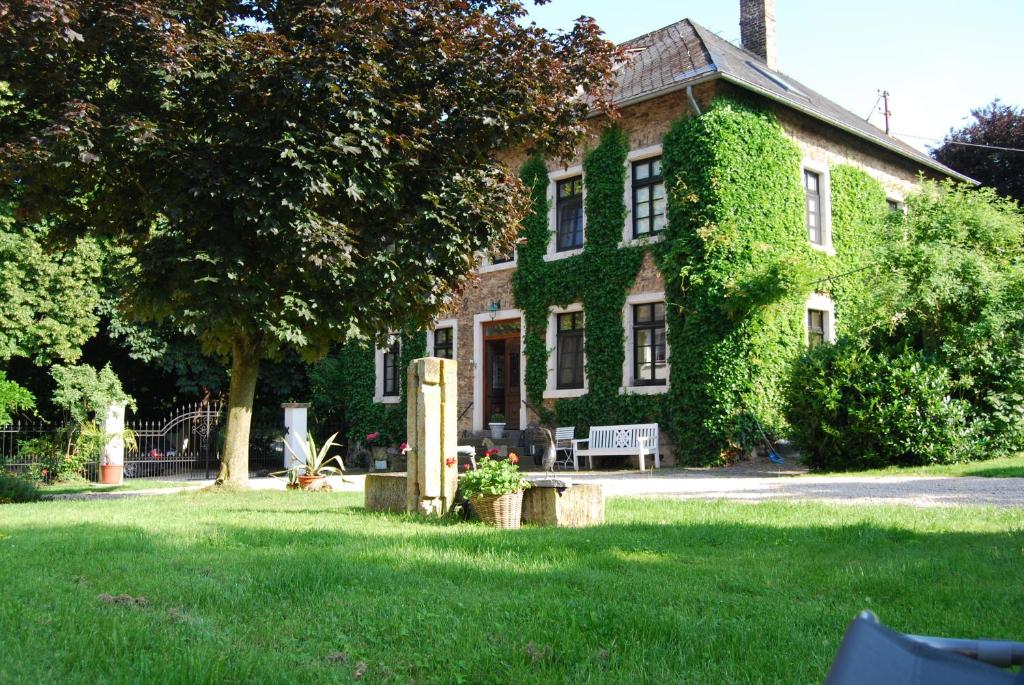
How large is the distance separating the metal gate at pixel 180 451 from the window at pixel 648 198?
35.2ft

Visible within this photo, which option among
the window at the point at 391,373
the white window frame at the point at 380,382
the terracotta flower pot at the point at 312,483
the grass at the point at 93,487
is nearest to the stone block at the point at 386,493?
the terracotta flower pot at the point at 312,483

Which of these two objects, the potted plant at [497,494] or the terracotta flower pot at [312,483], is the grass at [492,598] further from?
the terracotta flower pot at [312,483]

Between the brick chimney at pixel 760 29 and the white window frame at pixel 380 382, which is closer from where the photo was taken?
the brick chimney at pixel 760 29

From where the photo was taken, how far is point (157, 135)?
10.4 metres

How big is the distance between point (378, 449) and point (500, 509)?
53.3 ft

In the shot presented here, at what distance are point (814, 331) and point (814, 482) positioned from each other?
307 inches

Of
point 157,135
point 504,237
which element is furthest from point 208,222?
point 504,237

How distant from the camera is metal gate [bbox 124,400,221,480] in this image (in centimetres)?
2139

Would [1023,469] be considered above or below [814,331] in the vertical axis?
below

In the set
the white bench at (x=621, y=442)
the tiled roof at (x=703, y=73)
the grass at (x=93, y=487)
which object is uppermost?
the tiled roof at (x=703, y=73)

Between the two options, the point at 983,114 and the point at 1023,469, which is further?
the point at 983,114

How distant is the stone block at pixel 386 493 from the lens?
8.94 meters

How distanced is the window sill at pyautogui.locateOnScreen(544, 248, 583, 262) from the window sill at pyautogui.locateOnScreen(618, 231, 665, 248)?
4.12 ft

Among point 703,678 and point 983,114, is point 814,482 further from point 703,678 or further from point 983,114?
point 983,114
